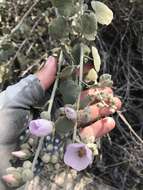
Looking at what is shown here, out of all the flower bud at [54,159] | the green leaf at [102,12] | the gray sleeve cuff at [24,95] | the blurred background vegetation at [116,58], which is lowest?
the blurred background vegetation at [116,58]

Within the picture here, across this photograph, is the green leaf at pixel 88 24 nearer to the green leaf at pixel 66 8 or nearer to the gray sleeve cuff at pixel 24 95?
the green leaf at pixel 66 8

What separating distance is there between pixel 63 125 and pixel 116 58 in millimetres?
680

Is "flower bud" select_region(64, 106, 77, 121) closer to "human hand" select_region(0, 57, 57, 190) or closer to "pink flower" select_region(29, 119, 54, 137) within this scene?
"pink flower" select_region(29, 119, 54, 137)

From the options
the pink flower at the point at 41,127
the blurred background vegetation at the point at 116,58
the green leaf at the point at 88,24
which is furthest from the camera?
the blurred background vegetation at the point at 116,58

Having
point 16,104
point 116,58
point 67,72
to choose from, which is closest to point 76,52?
point 67,72

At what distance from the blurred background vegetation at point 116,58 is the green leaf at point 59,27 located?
1.40 ft

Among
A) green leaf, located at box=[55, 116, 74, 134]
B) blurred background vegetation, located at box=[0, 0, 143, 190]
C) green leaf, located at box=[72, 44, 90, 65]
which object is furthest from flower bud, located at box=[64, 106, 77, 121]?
blurred background vegetation, located at box=[0, 0, 143, 190]

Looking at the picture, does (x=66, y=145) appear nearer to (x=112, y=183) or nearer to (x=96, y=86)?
(x=96, y=86)

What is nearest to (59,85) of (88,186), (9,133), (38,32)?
(9,133)

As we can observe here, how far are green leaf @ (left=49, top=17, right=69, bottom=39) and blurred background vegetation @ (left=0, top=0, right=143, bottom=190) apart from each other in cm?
43

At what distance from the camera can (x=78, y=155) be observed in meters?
0.88

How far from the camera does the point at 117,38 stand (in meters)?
1.53

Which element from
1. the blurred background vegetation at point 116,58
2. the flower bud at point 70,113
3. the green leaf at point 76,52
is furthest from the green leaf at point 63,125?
the blurred background vegetation at point 116,58

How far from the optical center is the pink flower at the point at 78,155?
0.88 metres
